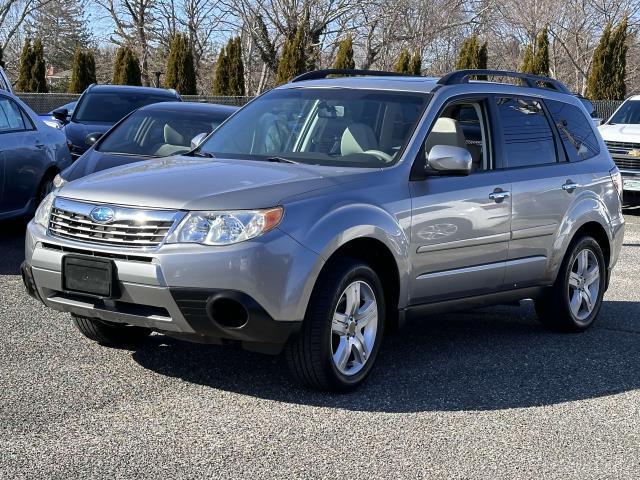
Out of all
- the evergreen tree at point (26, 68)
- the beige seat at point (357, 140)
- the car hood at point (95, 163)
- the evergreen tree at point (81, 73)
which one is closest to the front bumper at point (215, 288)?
the beige seat at point (357, 140)

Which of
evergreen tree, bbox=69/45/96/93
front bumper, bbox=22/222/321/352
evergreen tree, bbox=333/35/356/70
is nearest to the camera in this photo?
front bumper, bbox=22/222/321/352

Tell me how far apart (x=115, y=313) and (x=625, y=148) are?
44.9ft

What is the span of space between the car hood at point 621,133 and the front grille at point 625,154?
8cm

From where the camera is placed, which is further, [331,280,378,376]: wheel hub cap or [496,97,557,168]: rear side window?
[496,97,557,168]: rear side window

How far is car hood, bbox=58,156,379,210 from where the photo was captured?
18.2ft

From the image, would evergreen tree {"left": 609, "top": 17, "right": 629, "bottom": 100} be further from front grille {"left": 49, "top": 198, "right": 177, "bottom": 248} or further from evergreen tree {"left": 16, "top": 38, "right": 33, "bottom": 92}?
front grille {"left": 49, "top": 198, "right": 177, "bottom": 248}

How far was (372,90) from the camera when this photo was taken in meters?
7.00

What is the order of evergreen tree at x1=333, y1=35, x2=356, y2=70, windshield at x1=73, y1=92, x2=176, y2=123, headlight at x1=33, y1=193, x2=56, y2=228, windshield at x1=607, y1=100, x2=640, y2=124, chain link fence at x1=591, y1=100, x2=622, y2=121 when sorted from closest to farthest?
1. headlight at x1=33, y1=193, x2=56, y2=228
2. windshield at x1=73, y1=92, x2=176, y2=123
3. windshield at x1=607, y1=100, x2=640, y2=124
4. chain link fence at x1=591, y1=100, x2=622, y2=121
5. evergreen tree at x1=333, y1=35, x2=356, y2=70

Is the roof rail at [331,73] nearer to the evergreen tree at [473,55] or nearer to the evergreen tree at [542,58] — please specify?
the evergreen tree at [473,55]

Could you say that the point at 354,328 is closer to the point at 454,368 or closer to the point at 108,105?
the point at 454,368

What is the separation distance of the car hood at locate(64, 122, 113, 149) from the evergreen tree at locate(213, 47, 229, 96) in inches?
924

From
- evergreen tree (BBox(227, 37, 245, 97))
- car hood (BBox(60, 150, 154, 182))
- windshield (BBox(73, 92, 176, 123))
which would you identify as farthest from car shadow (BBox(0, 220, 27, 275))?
evergreen tree (BBox(227, 37, 245, 97))

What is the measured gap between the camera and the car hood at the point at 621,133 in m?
17.8

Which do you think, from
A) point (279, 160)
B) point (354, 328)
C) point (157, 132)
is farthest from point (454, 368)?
A: point (157, 132)
